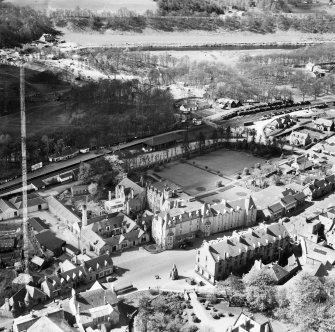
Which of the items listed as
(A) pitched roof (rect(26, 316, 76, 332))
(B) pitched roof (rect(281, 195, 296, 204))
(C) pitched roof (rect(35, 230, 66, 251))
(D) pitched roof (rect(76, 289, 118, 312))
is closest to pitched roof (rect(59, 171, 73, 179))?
(C) pitched roof (rect(35, 230, 66, 251))

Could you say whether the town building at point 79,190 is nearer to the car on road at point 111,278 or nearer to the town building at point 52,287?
the car on road at point 111,278

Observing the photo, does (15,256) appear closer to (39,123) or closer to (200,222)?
(200,222)

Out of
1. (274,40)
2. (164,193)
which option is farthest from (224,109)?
(274,40)

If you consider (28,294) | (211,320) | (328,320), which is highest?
(328,320)

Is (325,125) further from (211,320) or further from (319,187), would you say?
(211,320)

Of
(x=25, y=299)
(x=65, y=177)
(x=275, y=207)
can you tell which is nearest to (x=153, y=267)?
(x=25, y=299)

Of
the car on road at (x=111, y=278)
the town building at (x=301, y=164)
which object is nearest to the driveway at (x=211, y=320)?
the car on road at (x=111, y=278)

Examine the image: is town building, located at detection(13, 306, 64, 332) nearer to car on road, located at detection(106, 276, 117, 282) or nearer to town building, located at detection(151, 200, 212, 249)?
car on road, located at detection(106, 276, 117, 282)
